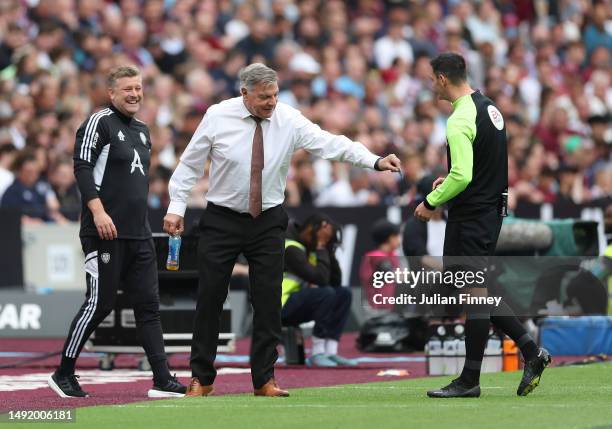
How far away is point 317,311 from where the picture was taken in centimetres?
1567

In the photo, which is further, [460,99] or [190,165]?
[190,165]

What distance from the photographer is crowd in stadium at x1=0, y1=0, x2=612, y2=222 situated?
2138cm

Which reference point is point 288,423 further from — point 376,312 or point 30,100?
point 30,100

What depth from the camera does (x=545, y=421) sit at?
9141 millimetres

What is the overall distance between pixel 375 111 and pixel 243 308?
6435mm

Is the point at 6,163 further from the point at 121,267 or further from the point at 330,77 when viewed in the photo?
the point at 121,267

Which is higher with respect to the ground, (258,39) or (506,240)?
(258,39)

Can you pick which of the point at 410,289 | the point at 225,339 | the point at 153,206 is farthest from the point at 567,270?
the point at 153,206

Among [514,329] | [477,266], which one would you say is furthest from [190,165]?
[514,329]

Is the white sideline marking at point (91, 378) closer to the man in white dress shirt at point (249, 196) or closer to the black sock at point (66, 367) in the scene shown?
the black sock at point (66, 367)

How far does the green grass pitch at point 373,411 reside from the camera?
908cm

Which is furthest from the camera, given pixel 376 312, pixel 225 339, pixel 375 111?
pixel 375 111

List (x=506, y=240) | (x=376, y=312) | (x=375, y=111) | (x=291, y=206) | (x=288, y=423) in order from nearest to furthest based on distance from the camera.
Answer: (x=288, y=423)
(x=506, y=240)
(x=376, y=312)
(x=291, y=206)
(x=375, y=111)

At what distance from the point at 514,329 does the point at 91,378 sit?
427 centimetres
